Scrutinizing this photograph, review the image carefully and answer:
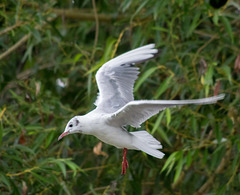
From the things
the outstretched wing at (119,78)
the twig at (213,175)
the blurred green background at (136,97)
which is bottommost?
the twig at (213,175)

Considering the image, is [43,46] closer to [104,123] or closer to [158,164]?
[158,164]

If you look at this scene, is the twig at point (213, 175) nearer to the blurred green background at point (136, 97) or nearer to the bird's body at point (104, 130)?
the blurred green background at point (136, 97)

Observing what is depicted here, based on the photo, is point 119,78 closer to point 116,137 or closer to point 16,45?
point 116,137

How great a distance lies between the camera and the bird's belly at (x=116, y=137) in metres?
3.25

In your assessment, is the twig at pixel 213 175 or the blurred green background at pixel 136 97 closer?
the blurred green background at pixel 136 97

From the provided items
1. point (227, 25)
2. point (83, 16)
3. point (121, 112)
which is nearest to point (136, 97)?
point (227, 25)

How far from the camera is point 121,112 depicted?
3094 millimetres

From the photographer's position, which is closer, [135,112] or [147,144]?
[135,112]

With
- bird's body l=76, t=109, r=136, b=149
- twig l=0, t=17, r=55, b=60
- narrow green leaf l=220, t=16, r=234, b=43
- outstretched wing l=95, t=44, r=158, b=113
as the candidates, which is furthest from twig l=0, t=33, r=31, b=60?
bird's body l=76, t=109, r=136, b=149

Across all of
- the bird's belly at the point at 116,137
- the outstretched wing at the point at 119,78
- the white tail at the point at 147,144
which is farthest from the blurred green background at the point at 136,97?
the bird's belly at the point at 116,137

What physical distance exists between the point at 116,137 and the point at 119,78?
57 cm

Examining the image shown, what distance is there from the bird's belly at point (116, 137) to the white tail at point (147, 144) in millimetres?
50

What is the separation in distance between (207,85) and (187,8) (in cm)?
70

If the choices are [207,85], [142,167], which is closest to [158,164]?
[142,167]
